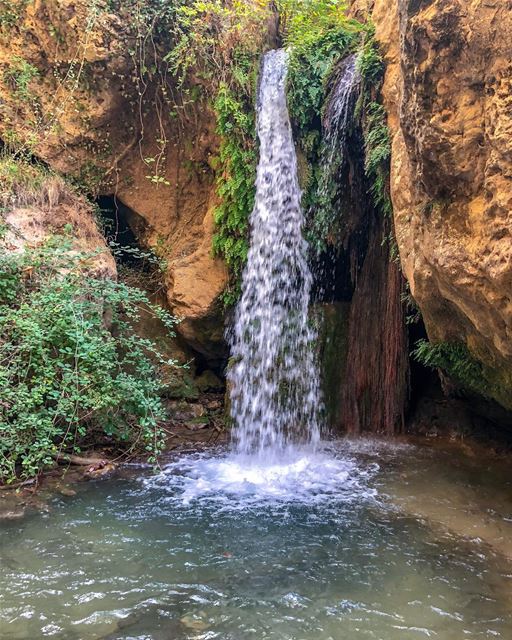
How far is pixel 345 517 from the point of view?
4.35m

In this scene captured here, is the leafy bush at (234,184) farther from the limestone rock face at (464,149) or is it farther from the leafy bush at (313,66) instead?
the limestone rock face at (464,149)

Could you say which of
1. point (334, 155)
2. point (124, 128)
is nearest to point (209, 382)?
→ point (334, 155)

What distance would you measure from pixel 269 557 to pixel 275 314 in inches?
150

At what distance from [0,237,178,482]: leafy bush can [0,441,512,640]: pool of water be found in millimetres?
617

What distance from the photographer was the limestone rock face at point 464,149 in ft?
10.8

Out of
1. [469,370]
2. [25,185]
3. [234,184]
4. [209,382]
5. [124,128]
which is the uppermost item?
[124,128]

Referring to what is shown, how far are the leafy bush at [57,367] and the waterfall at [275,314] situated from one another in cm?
140

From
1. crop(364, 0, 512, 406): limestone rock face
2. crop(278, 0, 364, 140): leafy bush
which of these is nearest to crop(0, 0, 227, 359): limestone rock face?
crop(278, 0, 364, 140): leafy bush

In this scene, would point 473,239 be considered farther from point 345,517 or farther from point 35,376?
point 35,376

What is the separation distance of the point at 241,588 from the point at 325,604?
534mm

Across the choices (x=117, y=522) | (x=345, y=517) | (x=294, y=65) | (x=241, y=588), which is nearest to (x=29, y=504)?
(x=117, y=522)

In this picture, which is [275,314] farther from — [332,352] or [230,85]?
[230,85]

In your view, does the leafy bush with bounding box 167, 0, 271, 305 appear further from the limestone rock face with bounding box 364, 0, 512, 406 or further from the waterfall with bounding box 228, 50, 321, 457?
the limestone rock face with bounding box 364, 0, 512, 406

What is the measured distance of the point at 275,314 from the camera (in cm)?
711
